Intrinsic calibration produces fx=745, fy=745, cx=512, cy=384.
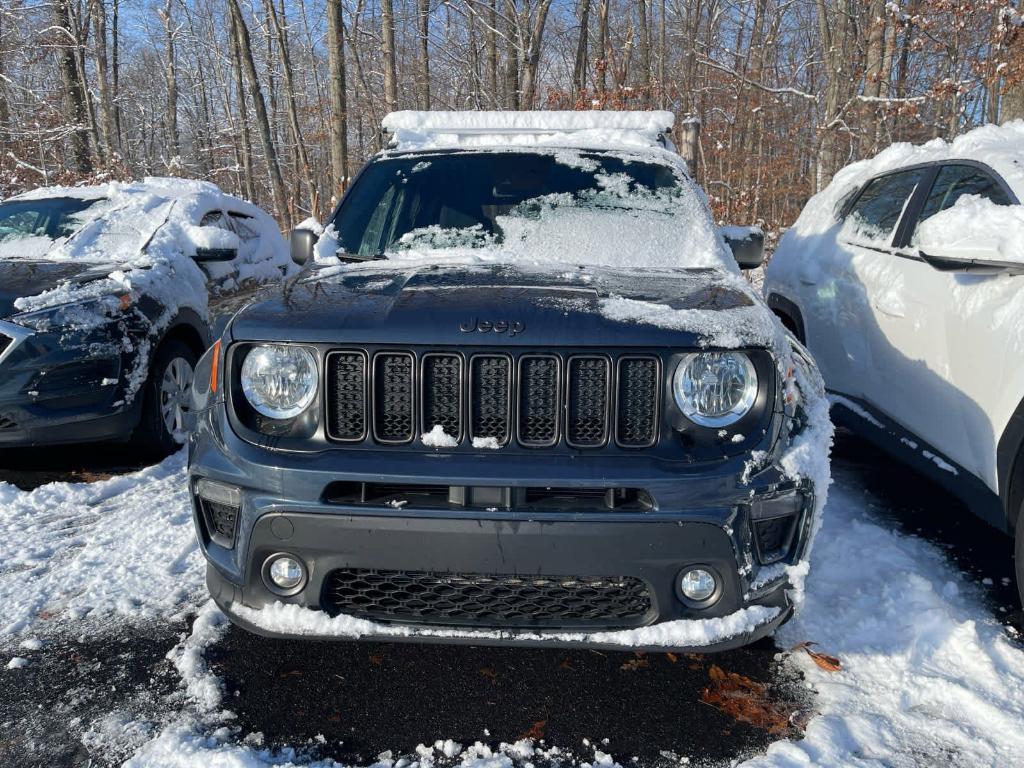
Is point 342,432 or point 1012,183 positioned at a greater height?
point 1012,183

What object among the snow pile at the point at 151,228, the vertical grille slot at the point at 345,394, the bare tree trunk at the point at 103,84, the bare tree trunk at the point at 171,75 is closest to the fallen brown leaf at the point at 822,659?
the vertical grille slot at the point at 345,394

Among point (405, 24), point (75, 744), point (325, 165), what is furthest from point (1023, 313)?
point (325, 165)

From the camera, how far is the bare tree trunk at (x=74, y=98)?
17.6 m

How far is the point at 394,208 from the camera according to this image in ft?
11.7

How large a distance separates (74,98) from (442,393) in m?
20.2

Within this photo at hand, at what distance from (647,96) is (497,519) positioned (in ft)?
61.2

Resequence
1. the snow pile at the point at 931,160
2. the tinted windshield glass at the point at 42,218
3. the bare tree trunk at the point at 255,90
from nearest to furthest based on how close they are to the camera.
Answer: the snow pile at the point at 931,160
the tinted windshield glass at the point at 42,218
the bare tree trunk at the point at 255,90

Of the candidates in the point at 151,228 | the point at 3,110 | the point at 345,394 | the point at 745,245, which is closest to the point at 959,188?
the point at 745,245

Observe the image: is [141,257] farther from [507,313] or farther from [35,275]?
[507,313]

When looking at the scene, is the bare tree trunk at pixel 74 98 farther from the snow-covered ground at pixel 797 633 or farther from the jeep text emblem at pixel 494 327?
the jeep text emblem at pixel 494 327

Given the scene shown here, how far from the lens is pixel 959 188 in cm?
382

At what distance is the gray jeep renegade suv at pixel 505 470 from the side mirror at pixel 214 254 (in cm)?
298

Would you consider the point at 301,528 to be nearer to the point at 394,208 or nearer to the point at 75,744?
the point at 75,744

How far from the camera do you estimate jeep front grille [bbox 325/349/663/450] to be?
218 cm
